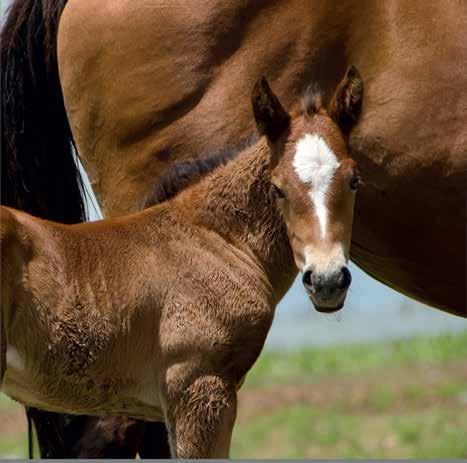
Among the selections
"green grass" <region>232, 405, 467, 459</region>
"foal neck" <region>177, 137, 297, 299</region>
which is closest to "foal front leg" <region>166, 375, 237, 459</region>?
"foal neck" <region>177, 137, 297, 299</region>

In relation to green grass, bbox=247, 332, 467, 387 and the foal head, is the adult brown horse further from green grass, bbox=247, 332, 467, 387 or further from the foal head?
green grass, bbox=247, 332, 467, 387

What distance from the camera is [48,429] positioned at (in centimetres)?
589

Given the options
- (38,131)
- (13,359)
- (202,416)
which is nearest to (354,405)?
(38,131)

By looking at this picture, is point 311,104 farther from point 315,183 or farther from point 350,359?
point 350,359

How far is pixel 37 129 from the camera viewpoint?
606 cm

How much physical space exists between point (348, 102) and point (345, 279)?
0.77 metres

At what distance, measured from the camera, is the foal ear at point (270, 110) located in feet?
15.9

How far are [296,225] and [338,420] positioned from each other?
312 inches

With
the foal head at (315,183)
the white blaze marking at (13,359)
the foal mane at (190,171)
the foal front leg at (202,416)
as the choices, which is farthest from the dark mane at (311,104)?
the white blaze marking at (13,359)

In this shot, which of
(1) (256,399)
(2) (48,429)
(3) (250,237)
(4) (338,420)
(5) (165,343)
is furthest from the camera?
(1) (256,399)

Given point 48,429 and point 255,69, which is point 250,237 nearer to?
point 255,69

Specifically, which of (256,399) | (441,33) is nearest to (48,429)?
(441,33)

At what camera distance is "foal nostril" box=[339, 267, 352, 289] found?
450 cm

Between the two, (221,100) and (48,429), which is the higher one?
(221,100)
